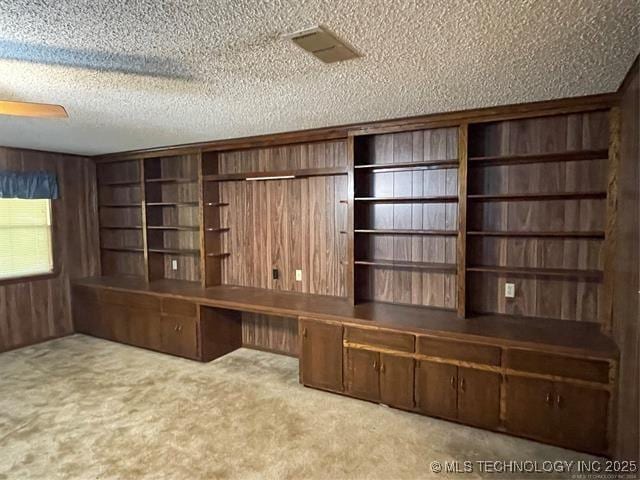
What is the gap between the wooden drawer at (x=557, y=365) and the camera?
2.52 meters

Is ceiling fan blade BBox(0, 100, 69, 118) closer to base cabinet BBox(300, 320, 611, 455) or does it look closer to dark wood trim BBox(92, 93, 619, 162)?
dark wood trim BBox(92, 93, 619, 162)

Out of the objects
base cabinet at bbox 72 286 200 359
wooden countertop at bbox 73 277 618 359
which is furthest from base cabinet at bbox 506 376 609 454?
base cabinet at bbox 72 286 200 359

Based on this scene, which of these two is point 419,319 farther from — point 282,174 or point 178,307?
point 178,307

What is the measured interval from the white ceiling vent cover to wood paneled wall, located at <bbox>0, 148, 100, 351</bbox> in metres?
4.44

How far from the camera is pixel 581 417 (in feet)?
8.49

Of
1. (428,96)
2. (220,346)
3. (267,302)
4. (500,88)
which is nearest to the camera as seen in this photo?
(500,88)

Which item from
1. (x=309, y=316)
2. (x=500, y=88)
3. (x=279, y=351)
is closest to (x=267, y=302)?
(x=309, y=316)

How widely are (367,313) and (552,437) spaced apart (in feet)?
5.06

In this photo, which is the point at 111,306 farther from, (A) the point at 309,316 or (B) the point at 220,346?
(A) the point at 309,316

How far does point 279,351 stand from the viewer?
449 centimetres

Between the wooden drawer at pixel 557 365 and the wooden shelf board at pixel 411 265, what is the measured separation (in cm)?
85

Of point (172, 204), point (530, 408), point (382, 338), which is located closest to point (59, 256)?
point (172, 204)

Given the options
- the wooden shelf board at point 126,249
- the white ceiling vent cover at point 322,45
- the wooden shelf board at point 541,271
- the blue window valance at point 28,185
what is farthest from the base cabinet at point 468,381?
the blue window valance at point 28,185

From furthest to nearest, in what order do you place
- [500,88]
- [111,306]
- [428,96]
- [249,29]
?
[111,306] < [428,96] < [500,88] < [249,29]
